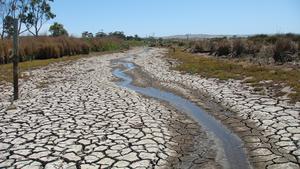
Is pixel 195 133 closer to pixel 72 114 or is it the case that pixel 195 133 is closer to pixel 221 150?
pixel 221 150

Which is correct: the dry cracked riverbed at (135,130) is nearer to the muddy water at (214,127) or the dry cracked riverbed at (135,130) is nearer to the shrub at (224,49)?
the muddy water at (214,127)

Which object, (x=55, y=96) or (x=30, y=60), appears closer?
(x=55, y=96)

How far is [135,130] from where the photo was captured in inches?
302

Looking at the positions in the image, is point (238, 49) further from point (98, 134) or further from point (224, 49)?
point (98, 134)

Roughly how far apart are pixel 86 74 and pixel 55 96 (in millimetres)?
6754

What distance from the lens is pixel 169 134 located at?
24.5 feet

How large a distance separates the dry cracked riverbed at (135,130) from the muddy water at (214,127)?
12 cm

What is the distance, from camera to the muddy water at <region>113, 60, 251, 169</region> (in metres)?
6.03

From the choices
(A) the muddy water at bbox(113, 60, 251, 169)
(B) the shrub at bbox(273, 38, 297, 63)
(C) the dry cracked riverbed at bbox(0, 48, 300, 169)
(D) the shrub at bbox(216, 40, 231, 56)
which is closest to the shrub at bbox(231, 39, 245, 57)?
(D) the shrub at bbox(216, 40, 231, 56)

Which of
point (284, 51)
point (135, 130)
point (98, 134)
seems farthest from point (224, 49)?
point (98, 134)

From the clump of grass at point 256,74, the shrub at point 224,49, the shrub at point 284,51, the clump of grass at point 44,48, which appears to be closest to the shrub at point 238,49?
the shrub at point 224,49

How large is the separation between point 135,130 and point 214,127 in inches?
69.3

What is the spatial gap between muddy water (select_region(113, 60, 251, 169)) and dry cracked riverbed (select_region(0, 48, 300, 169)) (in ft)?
0.41

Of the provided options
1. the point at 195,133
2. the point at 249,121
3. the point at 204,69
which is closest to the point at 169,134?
the point at 195,133
